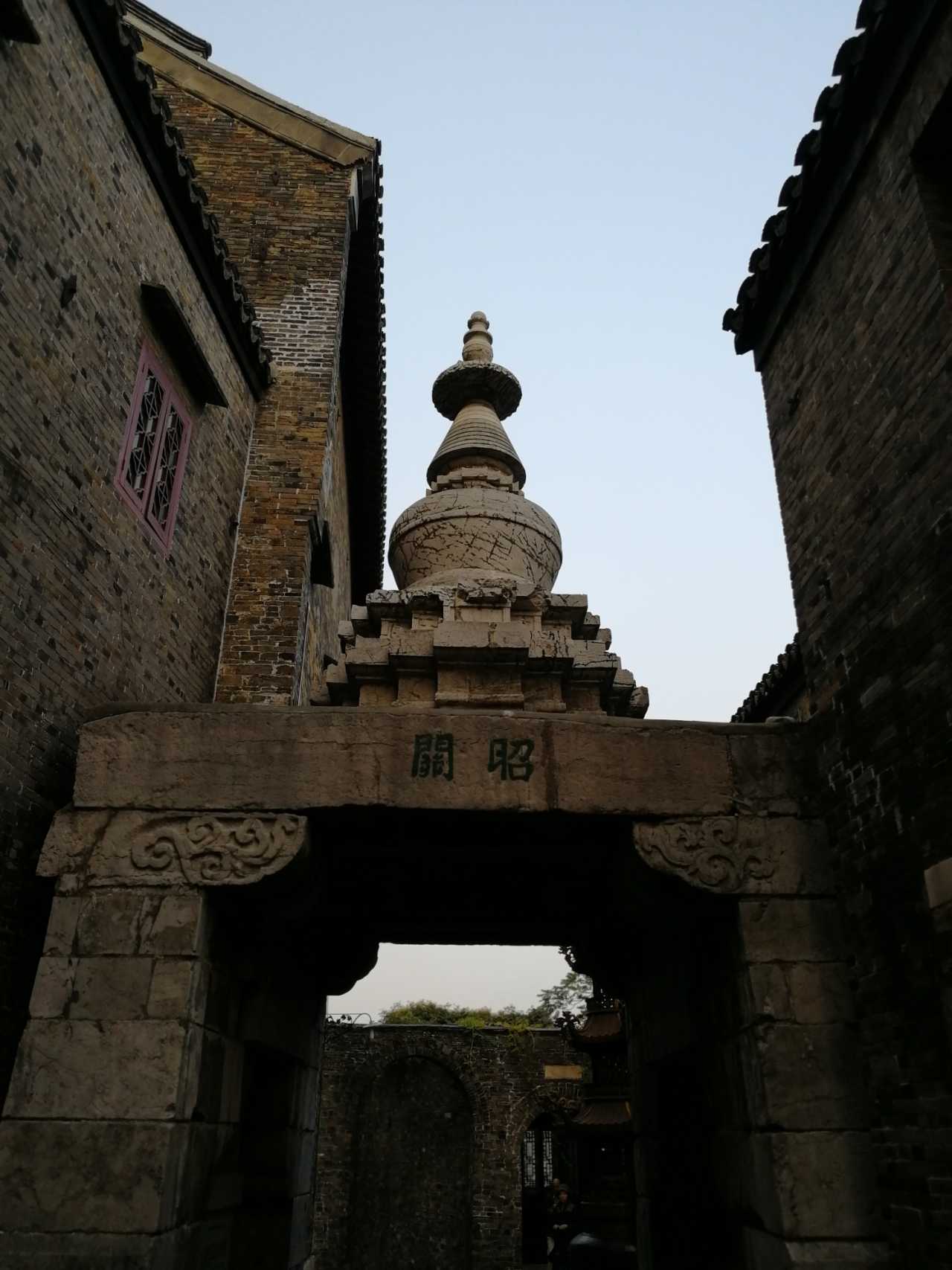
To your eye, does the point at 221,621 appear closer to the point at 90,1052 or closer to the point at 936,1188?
the point at 90,1052

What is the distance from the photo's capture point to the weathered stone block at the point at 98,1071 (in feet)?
15.5

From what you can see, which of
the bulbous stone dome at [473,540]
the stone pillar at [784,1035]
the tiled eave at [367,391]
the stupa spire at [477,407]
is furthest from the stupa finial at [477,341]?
the stone pillar at [784,1035]

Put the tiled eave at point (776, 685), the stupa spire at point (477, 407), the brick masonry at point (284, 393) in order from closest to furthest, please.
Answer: the stupa spire at point (477, 407), the brick masonry at point (284, 393), the tiled eave at point (776, 685)

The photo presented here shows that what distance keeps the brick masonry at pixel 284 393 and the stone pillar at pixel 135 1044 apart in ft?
14.4

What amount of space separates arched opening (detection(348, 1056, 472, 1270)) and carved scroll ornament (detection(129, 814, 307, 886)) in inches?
715

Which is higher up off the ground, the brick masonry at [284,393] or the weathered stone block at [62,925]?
the brick masonry at [284,393]

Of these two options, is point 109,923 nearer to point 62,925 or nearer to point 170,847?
point 62,925

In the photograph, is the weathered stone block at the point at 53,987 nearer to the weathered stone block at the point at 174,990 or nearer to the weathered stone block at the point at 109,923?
the weathered stone block at the point at 109,923

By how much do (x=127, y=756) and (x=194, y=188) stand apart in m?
5.87

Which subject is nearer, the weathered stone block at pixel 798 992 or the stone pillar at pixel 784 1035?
the stone pillar at pixel 784 1035

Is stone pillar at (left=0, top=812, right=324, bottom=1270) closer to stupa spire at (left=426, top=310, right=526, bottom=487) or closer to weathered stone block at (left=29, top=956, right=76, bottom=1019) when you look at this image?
weathered stone block at (left=29, top=956, right=76, bottom=1019)

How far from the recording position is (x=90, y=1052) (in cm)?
484

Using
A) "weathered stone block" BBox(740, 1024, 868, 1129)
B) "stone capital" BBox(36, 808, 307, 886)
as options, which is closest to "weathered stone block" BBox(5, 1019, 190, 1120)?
"stone capital" BBox(36, 808, 307, 886)

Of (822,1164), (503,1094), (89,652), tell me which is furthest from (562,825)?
(503,1094)
